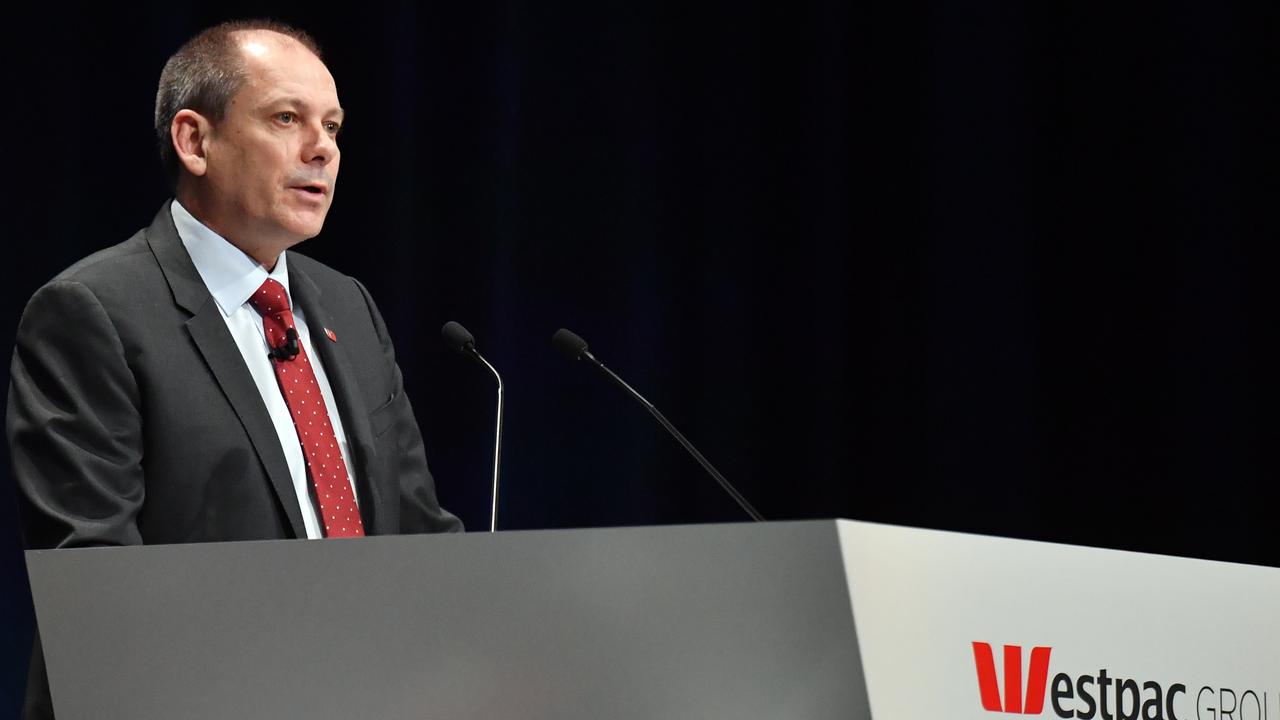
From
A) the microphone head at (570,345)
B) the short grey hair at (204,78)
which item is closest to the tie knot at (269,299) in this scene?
the short grey hair at (204,78)

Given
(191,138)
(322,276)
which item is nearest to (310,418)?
(322,276)

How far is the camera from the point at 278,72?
1968mm

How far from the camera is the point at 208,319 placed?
5.67 ft

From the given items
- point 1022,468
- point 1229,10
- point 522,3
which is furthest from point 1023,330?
point 522,3

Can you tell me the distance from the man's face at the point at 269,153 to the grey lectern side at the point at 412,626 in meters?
0.96

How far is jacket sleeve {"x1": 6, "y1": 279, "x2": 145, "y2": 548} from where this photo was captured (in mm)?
1499

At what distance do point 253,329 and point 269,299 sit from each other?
0.05m

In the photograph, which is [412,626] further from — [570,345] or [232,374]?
[570,345]

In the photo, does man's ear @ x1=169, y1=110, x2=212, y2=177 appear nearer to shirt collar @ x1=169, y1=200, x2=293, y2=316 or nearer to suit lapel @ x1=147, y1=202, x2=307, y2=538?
shirt collar @ x1=169, y1=200, x2=293, y2=316

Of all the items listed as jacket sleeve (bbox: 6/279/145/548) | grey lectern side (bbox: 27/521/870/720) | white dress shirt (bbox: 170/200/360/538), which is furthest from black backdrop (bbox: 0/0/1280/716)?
grey lectern side (bbox: 27/521/870/720)

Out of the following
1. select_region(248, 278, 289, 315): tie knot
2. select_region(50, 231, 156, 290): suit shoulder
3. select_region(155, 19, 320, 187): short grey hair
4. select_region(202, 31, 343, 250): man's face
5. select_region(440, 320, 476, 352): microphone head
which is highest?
select_region(155, 19, 320, 187): short grey hair

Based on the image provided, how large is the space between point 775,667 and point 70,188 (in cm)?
257

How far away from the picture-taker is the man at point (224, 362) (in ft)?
5.16

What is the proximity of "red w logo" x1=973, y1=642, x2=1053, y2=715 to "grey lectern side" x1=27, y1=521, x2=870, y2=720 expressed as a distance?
18 cm
